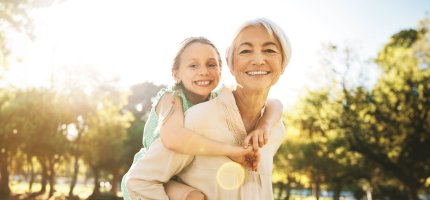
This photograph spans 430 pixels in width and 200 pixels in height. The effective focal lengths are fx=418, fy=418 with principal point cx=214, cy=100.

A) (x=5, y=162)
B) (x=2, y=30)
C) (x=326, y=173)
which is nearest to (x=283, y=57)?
(x=2, y=30)

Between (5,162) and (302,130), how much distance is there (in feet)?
88.4

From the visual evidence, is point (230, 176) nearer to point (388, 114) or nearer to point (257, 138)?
point (257, 138)

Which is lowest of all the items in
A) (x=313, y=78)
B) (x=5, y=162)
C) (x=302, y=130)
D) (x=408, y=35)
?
(x=5, y=162)

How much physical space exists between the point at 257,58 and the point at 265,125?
40 centimetres

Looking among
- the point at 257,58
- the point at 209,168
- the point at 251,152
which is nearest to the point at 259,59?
the point at 257,58

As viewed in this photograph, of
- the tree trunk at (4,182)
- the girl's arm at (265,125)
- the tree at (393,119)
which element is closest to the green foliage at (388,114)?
the tree at (393,119)

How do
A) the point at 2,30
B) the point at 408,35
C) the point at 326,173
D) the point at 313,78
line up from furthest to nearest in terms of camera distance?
the point at 326,173, the point at 408,35, the point at 313,78, the point at 2,30

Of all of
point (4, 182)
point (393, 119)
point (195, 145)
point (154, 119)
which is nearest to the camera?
point (195, 145)

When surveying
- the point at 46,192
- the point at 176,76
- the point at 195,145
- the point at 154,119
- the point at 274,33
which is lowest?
the point at 46,192

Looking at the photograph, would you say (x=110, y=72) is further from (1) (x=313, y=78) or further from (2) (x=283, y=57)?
(2) (x=283, y=57)

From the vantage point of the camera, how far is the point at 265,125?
2475mm

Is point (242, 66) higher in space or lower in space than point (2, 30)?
lower

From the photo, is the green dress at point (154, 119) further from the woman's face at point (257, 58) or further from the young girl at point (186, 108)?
the woman's face at point (257, 58)

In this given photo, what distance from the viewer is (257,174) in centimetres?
235
